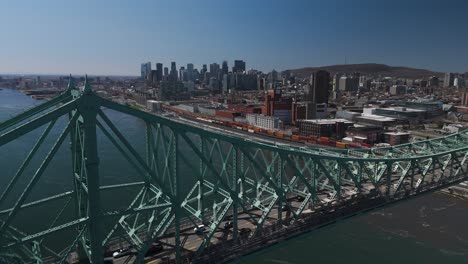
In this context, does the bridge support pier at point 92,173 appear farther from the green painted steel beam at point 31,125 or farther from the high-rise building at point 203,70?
the high-rise building at point 203,70

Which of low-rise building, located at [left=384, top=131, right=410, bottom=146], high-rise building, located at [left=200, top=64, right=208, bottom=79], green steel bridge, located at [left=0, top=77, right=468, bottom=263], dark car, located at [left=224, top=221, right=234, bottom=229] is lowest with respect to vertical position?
low-rise building, located at [left=384, top=131, right=410, bottom=146]

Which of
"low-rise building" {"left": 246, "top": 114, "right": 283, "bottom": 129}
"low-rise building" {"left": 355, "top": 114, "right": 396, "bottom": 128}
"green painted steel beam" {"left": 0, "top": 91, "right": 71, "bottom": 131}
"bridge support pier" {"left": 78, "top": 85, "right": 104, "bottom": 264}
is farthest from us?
"low-rise building" {"left": 355, "top": 114, "right": 396, "bottom": 128}

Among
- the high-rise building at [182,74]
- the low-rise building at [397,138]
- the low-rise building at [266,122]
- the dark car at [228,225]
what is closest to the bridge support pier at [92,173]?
the dark car at [228,225]

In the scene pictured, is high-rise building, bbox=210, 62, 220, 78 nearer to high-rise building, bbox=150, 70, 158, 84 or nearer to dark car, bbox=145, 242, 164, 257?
high-rise building, bbox=150, 70, 158, 84

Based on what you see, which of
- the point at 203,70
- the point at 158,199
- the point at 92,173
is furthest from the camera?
the point at 203,70

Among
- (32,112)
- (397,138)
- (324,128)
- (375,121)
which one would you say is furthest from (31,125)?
(375,121)

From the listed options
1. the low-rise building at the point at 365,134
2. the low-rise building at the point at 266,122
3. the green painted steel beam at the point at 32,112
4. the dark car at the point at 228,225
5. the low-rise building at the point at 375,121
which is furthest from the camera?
the low-rise building at the point at 375,121

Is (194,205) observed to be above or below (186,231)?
below

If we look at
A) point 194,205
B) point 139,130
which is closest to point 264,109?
point 139,130

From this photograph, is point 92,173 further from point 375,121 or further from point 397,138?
point 375,121

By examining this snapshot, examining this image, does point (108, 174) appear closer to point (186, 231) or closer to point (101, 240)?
point (186, 231)

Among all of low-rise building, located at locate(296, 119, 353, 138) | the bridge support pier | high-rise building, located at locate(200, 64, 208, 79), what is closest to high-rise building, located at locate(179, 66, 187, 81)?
high-rise building, located at locate(200, 64, 208, 79)
